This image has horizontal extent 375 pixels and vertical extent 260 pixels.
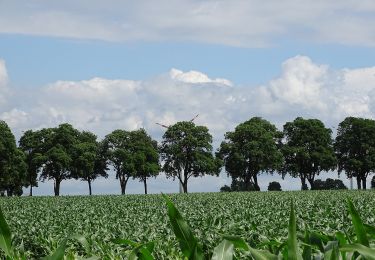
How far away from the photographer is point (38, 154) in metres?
90.8

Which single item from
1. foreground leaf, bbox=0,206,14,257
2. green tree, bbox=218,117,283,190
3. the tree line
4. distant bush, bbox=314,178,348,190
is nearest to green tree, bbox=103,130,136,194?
the tree line

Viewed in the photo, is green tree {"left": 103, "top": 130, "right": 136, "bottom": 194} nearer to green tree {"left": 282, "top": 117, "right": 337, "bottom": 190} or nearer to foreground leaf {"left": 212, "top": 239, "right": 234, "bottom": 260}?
green tree {"left": 282, "top": 117, "right": 337, "bottom": 190}

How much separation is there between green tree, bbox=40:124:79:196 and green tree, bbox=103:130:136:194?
18.0 ft

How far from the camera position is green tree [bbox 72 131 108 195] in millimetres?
91688

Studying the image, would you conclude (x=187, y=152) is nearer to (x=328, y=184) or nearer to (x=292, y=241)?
(x=328, y=184)

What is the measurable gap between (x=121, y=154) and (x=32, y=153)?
12.7 m

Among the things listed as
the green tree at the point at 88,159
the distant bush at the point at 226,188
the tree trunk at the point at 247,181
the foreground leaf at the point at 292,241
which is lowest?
the foreground leaf at the point at 292,241

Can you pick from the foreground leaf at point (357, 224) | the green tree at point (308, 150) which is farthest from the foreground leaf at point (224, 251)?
the green tree at point (308, 150)

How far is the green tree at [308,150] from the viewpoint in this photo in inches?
3844

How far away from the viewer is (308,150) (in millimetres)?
99125

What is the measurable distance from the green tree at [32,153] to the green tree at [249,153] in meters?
26.9

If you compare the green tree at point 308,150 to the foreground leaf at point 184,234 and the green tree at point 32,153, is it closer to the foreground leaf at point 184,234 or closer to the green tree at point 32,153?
the green tree at point 32,153

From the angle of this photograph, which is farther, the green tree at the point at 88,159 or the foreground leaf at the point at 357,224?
the green tree at the point at 88,159

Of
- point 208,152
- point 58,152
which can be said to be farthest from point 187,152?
point 58,152
